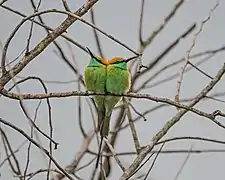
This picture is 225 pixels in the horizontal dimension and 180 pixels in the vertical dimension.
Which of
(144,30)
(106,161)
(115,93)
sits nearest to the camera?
(115,93)

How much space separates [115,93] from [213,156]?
43.9 inches

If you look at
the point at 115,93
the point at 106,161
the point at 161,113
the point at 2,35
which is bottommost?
the point at 115,93

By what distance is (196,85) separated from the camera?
6.35 feet

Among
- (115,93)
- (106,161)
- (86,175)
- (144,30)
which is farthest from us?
(144,30)

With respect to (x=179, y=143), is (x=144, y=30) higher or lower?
higher

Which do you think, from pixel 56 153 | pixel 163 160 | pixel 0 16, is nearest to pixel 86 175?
pixel 56 153

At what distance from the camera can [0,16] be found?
1851 mm

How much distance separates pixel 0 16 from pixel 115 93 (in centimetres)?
105

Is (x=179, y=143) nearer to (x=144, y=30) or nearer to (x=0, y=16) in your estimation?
(x=144, y=30)

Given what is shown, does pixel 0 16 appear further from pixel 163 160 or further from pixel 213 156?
pixel 213 156

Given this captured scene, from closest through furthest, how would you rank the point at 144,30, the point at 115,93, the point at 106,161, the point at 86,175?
the point at 115,93 < the point at 106,161 < the point at 86,175 < the point at 144,30

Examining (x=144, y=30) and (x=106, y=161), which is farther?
(x=144, y=30)

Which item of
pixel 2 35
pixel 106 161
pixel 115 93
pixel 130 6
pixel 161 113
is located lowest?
pixel 115 93

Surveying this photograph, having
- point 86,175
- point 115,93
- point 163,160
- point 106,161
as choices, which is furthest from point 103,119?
point 163,160
